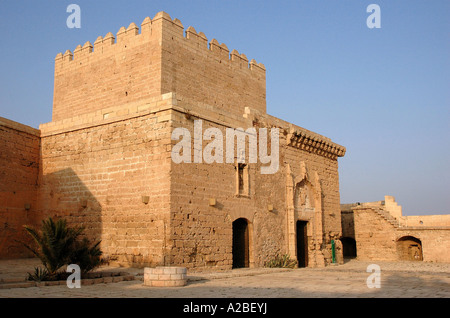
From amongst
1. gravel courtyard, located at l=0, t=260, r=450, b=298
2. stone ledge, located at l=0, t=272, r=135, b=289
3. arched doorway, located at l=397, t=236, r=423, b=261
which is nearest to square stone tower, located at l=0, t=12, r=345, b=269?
stone ledge, located at l=0, t=272, r=135, b=289

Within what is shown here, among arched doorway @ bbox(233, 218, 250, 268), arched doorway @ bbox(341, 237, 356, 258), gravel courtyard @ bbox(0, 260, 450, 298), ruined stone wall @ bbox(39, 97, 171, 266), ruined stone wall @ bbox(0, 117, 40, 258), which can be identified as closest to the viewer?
gravel courtyard @ bbox(0, 260, 450, 298)

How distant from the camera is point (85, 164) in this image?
1245cm

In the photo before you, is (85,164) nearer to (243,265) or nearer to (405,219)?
(243,265)

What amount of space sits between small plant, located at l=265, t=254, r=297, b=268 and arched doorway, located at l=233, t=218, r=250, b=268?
95cm

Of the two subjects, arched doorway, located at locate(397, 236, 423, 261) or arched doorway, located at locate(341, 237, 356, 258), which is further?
arched doorway, located at locate(341, 237, 356, 258)

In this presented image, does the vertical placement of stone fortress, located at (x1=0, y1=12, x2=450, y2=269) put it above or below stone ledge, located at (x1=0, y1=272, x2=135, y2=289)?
above

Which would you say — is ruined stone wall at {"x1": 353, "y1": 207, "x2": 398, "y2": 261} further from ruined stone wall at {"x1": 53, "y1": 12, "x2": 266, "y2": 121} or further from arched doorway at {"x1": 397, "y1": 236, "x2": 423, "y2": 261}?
ruined stone wall at {"x1": 53, "y1": 12, "x2": 266, "y2": 121}

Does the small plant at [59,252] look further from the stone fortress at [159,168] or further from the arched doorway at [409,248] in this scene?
the arched doorway at [409,248]

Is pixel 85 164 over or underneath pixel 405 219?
over

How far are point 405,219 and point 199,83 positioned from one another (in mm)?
14604

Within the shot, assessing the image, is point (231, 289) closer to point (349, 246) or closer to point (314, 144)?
point (314, 144)

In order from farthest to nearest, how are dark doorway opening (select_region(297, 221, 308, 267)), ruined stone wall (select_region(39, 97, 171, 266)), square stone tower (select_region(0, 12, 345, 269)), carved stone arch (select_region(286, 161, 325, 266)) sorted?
dark doorway opening (select_region(297, 221, 308, 267)) → carved stone arch (select_region(286, 161, 325, 266)) → square stone tower (select_region(0, 12, 345, 269)) → ruined stone wall (select_region(39, 97, 171, 266))

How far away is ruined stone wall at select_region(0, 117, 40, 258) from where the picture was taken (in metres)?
12.4
